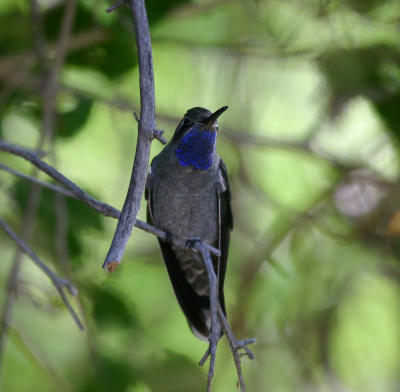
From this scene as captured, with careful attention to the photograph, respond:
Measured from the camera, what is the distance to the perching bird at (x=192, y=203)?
245 centimetres

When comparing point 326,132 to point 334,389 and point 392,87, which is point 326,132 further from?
point 334,389

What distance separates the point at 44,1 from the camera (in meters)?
3.20

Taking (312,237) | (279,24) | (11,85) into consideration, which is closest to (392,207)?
(312,237)

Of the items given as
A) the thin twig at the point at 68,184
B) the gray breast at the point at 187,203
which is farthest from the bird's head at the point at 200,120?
the thin twig at the point at 68,184

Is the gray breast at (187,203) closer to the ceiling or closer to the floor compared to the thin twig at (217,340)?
closer to the ceiling

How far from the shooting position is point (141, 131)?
3.99 feet

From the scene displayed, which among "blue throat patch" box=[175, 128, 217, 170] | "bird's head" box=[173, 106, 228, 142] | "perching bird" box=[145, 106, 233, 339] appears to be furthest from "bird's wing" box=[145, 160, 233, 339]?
"bird's head" box=[173, 106, 228, 142]

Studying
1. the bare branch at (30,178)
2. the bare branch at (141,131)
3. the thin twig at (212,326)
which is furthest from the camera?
the bare branch at (30,178)

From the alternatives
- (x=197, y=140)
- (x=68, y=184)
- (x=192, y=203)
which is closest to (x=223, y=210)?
(x=192, y=203)

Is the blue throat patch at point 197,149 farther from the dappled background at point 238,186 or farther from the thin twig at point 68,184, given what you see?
the thin twig at point 68,184

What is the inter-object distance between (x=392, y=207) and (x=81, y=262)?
167cm

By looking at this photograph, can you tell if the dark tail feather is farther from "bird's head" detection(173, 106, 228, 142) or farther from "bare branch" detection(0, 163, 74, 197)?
"bare branch" detection(0, 163, 74, 197)

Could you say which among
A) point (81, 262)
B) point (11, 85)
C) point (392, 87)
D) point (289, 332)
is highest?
point (392, 87)

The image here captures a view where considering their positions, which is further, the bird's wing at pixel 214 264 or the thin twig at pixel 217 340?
the bird's wing at pixel 214 264
